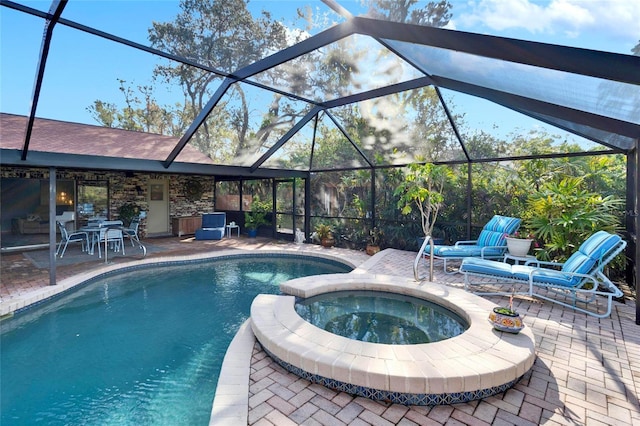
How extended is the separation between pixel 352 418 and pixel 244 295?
4320 millimetres

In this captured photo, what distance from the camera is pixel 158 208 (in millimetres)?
13062

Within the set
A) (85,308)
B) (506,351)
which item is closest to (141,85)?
(85,308)

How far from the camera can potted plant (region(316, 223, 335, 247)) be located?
11055 millimetres

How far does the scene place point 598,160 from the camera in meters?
6.94

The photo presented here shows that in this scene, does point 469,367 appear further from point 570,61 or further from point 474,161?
point 474,161

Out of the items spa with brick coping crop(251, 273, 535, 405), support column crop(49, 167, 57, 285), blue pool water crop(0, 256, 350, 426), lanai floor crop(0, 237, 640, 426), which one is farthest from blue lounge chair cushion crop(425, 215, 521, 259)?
support column crop(49, 167, 57, 285)

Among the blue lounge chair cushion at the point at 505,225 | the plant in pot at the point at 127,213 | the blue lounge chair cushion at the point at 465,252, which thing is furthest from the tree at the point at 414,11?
the plant in pot at the point at 127,213

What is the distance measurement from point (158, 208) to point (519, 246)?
12803 millimetres

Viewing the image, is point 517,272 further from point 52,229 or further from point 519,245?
point 52,229

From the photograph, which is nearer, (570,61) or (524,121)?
(570,61)

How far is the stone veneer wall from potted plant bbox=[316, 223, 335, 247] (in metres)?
6.12

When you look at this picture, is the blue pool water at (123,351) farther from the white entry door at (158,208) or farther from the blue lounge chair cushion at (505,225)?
the white entry door at (158,208)

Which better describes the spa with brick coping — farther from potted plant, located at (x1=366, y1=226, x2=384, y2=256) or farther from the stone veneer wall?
the stone veneer wall

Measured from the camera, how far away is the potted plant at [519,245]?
6.59m
